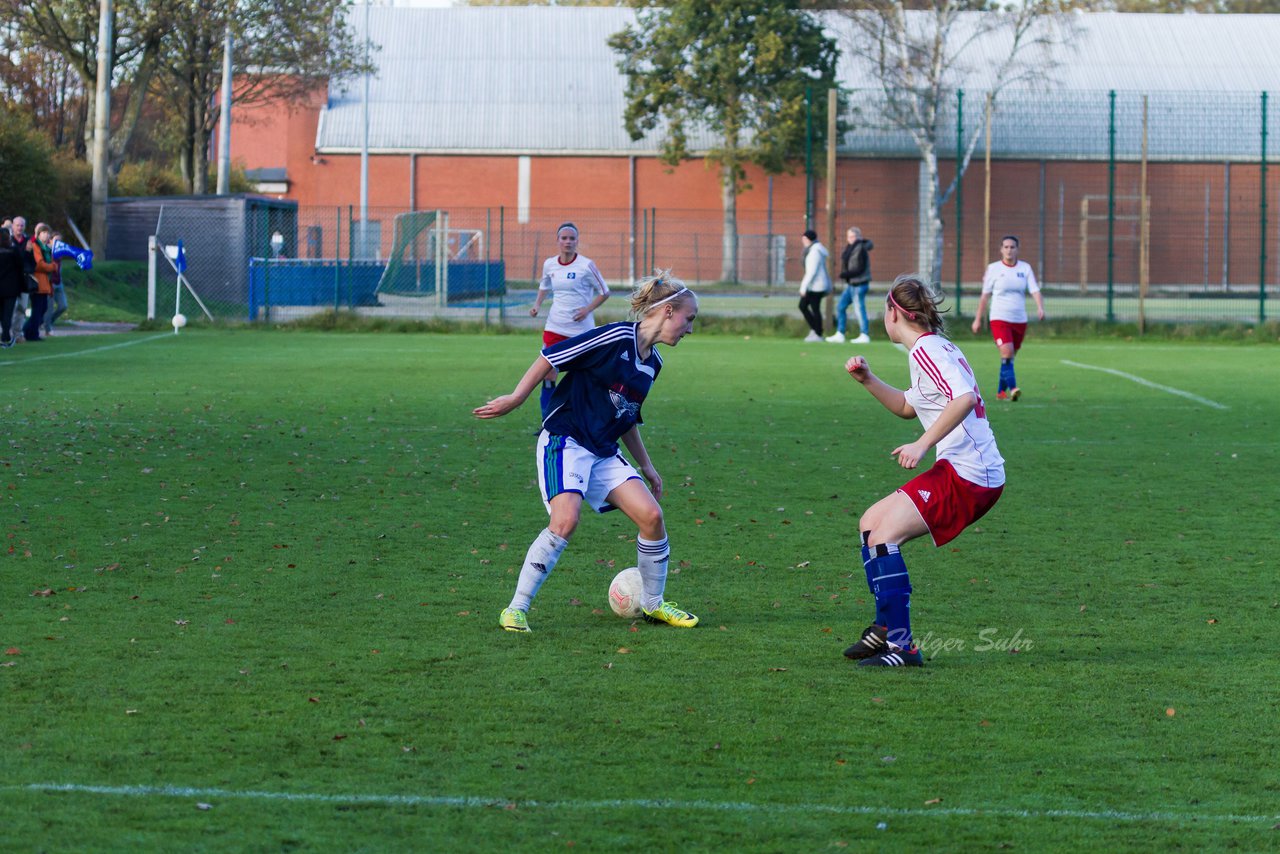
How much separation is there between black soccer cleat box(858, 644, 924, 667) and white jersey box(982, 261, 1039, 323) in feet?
37.5

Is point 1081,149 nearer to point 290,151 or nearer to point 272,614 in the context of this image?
point 290,151

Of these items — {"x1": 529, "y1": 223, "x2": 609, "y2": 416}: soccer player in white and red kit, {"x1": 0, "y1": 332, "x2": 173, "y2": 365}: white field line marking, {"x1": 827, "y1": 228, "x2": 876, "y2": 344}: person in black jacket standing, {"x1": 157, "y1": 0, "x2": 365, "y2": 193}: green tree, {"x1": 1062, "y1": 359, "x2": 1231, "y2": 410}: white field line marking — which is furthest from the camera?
{"x1": 157, "y1": 0, "x2": 365, "y2": 193}: green tree

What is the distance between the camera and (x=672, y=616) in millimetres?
6738

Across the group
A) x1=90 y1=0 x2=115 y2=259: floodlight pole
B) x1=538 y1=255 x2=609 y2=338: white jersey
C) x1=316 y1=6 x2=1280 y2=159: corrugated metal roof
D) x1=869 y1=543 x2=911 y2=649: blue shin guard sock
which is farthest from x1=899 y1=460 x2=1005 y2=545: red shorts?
x1=316 y1=6 x2=1280 y2=159: corrugated metal roof

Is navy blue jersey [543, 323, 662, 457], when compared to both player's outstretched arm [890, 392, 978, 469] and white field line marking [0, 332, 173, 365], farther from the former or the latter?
white field line marking [0, 332, 173, 365]

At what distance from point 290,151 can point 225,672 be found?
51.4m

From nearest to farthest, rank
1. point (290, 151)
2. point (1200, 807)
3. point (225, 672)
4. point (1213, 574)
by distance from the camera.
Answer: point (1200, 807) < point (225, 672) < point (1213, 574) < point (290, 151)

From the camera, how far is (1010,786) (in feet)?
15.2

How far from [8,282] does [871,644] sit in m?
19.1

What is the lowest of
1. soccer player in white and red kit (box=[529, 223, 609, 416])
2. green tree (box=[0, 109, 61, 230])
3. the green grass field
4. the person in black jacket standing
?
the green grass field

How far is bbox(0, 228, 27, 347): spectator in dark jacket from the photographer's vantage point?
71.8 feet

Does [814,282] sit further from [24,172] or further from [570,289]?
[24,172]

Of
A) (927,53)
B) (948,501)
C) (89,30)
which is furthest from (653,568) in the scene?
(927,53)

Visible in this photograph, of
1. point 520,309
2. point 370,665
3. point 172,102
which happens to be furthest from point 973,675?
point 172,102
